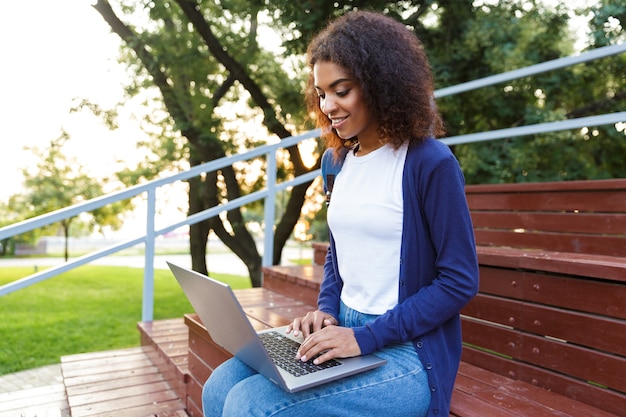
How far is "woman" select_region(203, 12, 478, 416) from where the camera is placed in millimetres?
1149

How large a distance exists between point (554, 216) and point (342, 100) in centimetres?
140

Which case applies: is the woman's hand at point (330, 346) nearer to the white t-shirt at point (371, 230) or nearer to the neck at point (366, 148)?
the white t-shirt at point (371, 230)

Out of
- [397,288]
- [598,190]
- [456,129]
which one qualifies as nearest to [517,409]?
[397,288]

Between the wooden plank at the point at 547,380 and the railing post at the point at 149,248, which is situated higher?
the railing post at the point at 149,248

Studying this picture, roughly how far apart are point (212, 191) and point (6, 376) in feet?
14.5

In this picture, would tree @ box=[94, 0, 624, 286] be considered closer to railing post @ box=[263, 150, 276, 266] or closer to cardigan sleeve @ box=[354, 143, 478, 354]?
railing post @ box=[263, 150, 276, 266]

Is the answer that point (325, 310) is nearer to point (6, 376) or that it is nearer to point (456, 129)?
point (6, 376)

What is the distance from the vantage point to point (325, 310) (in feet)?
4.84

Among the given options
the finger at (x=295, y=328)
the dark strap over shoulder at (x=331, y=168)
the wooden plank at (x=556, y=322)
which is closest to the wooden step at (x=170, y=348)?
the finger at (x=295, y=328)

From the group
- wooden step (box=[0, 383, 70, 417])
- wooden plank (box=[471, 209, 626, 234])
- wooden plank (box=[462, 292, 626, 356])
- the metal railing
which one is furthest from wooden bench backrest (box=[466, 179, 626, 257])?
wooden step (box=[0, 383, 70, 417])

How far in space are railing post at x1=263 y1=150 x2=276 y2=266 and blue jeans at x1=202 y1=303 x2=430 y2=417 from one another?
2.21 metres

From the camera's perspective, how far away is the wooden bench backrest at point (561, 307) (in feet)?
4.89

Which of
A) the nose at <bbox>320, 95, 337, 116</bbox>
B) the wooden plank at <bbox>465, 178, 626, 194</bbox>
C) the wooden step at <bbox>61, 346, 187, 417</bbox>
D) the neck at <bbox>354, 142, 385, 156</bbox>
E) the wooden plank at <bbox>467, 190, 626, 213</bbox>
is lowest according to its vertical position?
the wooden step at <bbox>61, 346, 187, 417</bbox>

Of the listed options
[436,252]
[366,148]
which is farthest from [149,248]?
[436,252]
